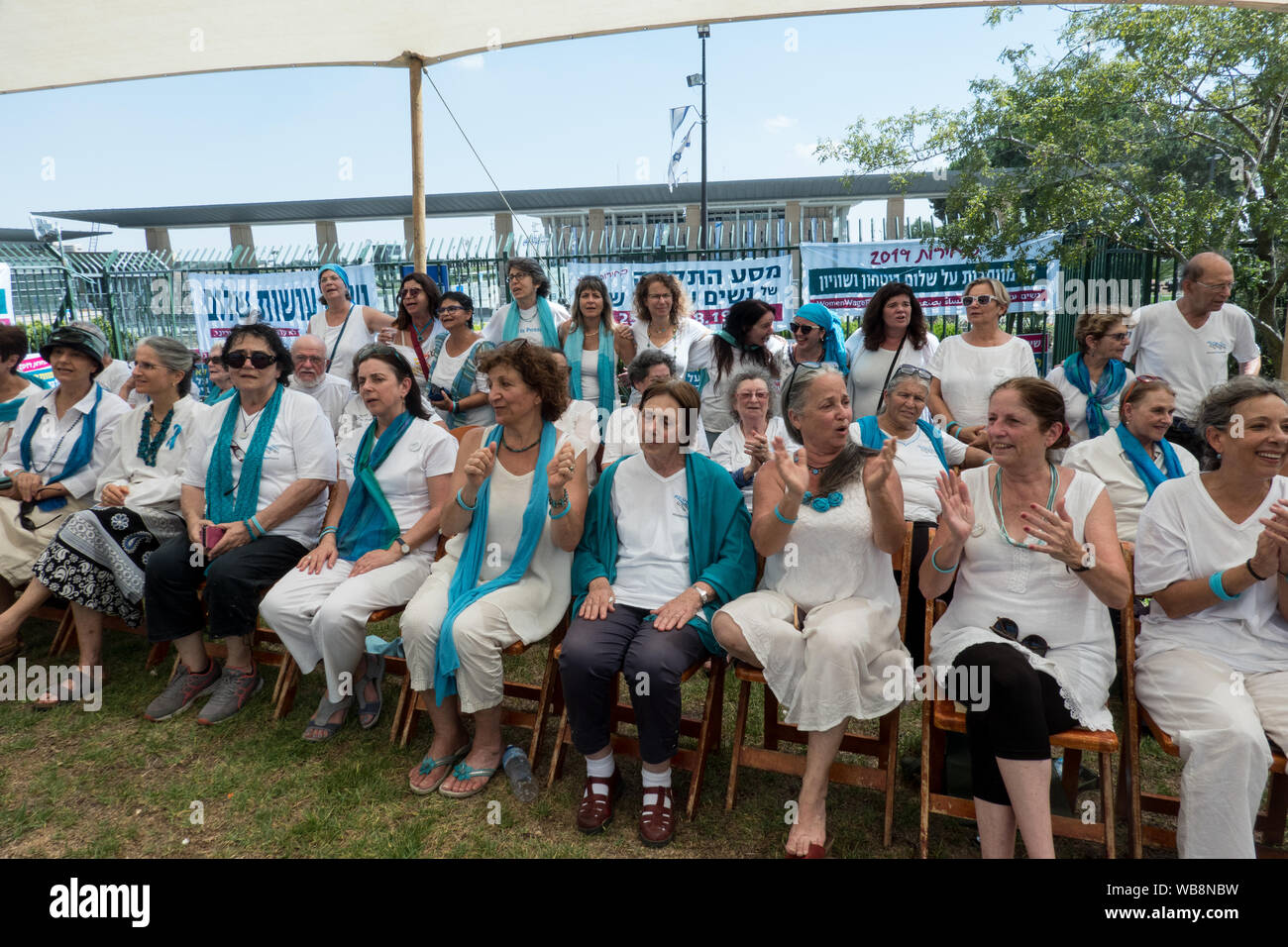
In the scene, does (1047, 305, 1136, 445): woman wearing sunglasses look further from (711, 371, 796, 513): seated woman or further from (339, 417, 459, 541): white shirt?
(339, 417, 459, 541): white shirt

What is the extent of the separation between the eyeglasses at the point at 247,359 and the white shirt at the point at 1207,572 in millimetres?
3965

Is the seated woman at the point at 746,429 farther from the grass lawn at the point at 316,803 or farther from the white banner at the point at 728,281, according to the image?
the white banner at the point at 728,281

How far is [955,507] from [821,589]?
0.63 m

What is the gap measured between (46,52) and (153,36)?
3.18 ft

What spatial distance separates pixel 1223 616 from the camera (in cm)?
265

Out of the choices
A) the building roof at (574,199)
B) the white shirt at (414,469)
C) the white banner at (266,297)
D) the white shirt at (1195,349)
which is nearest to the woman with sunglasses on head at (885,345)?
the white shirt at (1195,349)

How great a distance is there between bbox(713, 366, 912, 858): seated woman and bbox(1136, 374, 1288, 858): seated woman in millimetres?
829

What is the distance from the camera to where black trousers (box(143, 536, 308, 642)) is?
372cm

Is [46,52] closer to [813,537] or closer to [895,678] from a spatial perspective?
[813,537]

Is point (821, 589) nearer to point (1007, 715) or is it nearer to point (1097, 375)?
point (1007, 715)

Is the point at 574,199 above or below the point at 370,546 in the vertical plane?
above

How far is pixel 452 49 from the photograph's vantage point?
5480 millimetres

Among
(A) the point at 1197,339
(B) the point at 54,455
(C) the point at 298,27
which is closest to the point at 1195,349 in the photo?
(A) the point at 1197,339

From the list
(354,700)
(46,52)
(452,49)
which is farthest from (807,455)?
(46,52)
